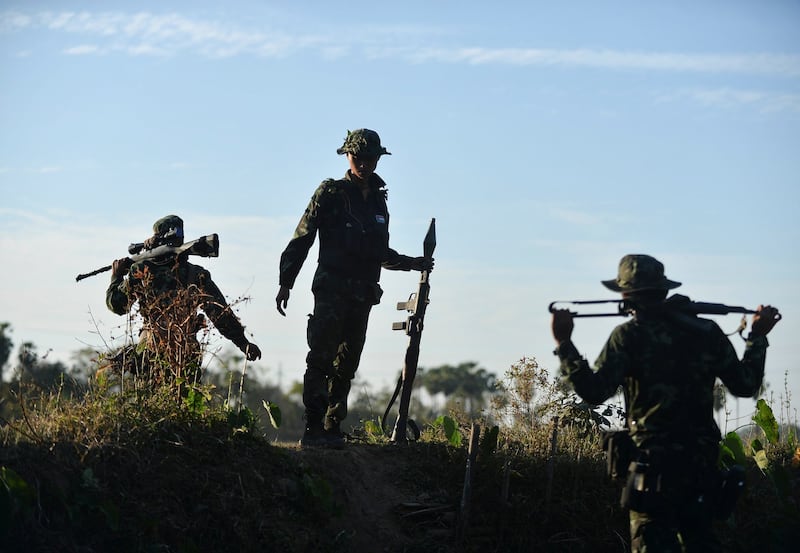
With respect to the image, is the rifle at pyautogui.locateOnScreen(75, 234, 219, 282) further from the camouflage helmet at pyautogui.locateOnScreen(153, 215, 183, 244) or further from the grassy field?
the grassy field

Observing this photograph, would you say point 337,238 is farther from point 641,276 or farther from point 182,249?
point 641,276

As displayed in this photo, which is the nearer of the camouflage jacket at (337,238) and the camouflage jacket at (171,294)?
the camouflage jacket at (171,294)

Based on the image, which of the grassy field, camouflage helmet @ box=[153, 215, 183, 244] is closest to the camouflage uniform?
the grassy field

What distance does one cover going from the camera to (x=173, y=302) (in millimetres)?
8375

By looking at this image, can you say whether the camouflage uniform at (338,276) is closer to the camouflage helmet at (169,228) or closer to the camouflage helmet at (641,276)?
the camouflage helmet at (169,228)

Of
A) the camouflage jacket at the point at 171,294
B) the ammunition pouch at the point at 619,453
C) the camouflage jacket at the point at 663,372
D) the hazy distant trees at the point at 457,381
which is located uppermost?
the hazy distant trees at the point at 457,381

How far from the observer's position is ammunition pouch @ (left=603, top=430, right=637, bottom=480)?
22.1 feet

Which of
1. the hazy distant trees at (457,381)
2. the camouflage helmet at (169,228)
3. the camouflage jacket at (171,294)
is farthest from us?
the hazy distant trees at (457,381)

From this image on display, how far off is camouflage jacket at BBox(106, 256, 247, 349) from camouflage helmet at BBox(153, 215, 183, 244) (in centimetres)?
25

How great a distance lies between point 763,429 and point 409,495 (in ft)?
12.2

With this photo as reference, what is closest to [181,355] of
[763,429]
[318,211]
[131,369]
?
[131,369]

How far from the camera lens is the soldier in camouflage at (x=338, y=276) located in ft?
29.7

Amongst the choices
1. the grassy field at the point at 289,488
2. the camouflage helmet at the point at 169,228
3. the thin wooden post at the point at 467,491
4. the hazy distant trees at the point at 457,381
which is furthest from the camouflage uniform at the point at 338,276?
the hazy distant trees at the point at 457,381

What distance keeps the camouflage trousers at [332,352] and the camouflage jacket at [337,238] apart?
0.78ft
